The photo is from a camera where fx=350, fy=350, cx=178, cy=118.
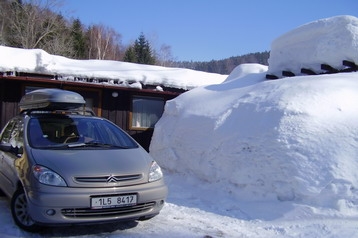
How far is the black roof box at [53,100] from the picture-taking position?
18.0 ft

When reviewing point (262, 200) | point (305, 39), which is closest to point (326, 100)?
point (262, 200)

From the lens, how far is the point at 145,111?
1177 cm

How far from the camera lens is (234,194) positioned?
623 cm

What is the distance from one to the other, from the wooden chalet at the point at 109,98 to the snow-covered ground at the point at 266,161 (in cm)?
264

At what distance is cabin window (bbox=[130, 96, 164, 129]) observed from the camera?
38.0 ft

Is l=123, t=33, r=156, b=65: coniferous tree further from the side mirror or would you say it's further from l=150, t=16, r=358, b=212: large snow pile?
the side mirror

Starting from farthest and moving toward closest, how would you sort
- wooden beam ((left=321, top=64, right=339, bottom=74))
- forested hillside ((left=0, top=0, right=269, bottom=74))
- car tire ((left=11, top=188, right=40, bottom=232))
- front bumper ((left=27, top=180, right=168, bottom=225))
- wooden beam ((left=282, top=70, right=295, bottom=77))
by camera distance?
forested hillside ((left=0, top=0, right=269, bottom=74)) < wooden beam ((left=282, top=70, right=295, bottom=77)) < wooden beam ((left=321, top=64, right=339, bottom=74)) < car tire ((left=11, top=188, right=40, bottom=232)) < front bumper ((left=27, top=180, right=168, bottom=225))

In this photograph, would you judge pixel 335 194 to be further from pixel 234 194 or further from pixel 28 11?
pixel 28 11

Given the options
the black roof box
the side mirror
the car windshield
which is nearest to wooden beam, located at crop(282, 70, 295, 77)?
the car windshield

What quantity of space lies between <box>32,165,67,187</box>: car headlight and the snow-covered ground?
0.74 metres

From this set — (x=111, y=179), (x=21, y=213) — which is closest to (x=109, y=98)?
(x=21, y=213)

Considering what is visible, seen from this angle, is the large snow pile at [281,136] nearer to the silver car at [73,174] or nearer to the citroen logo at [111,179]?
the silver car at [73,174]

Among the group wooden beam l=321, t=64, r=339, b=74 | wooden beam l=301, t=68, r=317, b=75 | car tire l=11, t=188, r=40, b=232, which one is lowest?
car tire l=11, t=188, r=40, b=232

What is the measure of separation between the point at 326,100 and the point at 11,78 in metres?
7.97
